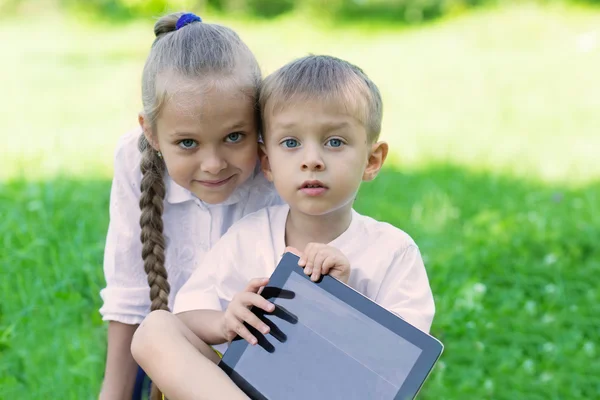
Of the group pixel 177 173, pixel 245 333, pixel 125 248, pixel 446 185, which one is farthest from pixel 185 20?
pixel 446 185

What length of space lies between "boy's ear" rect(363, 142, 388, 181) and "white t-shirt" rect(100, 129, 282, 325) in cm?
37

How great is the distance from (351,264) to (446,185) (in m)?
2.51

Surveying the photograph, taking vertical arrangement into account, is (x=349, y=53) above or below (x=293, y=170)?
below

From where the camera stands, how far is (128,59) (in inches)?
322

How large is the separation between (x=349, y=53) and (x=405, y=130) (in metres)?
2.72

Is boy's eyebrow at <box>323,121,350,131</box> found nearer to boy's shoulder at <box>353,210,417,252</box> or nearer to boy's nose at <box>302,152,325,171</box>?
boy's nose at <box>302,152,325,171</box>

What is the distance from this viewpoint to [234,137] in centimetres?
224

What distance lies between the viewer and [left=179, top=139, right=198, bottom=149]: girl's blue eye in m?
2.22

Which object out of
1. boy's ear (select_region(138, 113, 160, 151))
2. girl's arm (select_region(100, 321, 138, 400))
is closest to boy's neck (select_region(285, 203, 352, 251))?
boy's ear (select_region(138, 113, 160, 151))

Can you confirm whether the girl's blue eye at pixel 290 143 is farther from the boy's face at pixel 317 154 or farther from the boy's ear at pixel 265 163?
the boy's ear at pixel 265 163

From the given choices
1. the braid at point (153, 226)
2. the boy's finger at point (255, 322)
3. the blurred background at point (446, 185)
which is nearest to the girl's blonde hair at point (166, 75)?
the braid at point (153, 226)

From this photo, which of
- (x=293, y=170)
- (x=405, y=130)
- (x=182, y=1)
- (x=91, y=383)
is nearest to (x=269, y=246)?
(x=293, y=170)

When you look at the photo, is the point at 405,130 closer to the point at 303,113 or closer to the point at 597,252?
the point at 597,252

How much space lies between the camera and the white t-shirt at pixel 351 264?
205 centimetres
